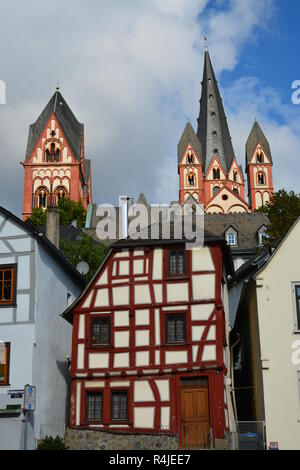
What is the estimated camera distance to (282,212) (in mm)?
42719

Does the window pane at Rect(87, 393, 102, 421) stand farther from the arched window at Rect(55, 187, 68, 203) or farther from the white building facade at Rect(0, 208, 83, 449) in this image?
the arched window at Rect(55, 187, 68, 203)

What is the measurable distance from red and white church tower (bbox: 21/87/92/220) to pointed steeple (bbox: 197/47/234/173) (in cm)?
3721

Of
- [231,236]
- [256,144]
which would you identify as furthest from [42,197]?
[231,236]

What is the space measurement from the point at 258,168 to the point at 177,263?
120394 millimetres

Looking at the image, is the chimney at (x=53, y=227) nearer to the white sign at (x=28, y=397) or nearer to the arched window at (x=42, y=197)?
the white sign at (x=28, y=397)

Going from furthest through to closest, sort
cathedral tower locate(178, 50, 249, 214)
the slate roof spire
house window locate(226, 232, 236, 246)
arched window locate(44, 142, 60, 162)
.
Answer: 1. cathedral tower locate(178, 50, 249, 214)
2. the slate roof spire
3. arched window locate(44, 142, 60, 162)
4. house window locate(226, 232, 236, 246)

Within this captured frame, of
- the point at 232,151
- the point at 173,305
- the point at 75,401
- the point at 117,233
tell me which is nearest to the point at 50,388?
the point at 75,401

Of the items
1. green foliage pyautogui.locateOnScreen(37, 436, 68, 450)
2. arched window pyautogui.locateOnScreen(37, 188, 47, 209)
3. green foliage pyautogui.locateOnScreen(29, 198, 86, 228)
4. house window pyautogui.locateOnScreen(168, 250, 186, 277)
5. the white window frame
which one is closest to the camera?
green foliage pyautogui.locateOnScreen(37, 436, 68, 450)

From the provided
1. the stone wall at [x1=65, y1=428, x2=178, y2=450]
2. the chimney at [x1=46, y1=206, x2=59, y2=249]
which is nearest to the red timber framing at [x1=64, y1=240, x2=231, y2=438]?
the stone wall at [x1=65, y1=428, x2=178, y2=450]

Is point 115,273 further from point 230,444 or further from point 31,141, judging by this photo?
point 31,141

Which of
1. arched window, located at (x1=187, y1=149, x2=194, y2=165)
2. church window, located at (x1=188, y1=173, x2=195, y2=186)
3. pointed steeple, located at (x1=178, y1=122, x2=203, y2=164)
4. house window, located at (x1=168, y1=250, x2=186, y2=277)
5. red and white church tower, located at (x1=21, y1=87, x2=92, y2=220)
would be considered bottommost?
house window, located at (x1=168, y1=250, x2=186, y2=277)

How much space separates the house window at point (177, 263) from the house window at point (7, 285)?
634cm

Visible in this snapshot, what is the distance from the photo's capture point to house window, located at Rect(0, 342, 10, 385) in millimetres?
26797

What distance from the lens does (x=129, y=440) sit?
24.7 meters
